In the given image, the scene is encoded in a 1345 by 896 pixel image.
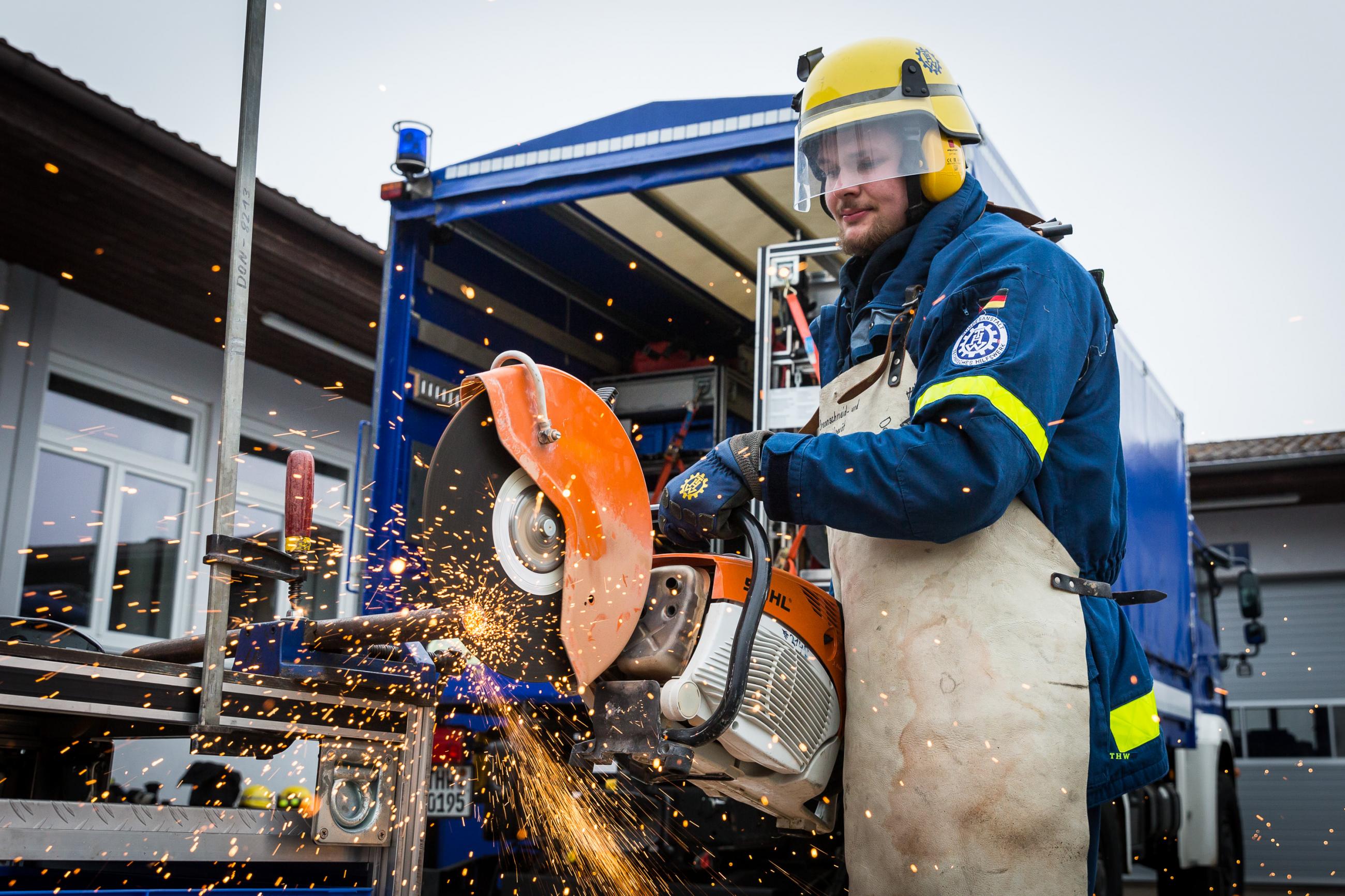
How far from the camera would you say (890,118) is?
2.70 meters

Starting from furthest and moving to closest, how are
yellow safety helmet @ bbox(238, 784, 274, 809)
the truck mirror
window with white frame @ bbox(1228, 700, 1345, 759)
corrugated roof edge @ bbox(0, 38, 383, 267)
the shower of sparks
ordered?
window with white frame @ bbox(1228, 700, 1345, 759) → the truck mirror → yellow safety helmet @ bbox(238, 784, 274, 809) → corrugated roof edge @ bbox(0, 38, 383, 267) → the shower of sparks

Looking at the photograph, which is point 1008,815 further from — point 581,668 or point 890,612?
point 581,668

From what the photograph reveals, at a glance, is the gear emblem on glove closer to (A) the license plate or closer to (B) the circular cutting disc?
(B) the circular cutting disc

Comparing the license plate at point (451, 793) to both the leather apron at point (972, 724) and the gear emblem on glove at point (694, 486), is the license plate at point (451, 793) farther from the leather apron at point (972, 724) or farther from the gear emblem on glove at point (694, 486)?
the gear emblem on glove at point (694, 486)

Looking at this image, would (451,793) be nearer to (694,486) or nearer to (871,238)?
(694,486)

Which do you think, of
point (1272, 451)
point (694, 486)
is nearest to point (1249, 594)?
point (1272, 451)

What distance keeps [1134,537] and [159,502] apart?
7.64 m

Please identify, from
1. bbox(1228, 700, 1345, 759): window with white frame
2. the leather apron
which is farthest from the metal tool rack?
bbox(1228, 700, 1345, 759): window with white frame

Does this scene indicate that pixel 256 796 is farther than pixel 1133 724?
Yes

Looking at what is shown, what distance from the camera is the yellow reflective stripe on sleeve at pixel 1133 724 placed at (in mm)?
2371

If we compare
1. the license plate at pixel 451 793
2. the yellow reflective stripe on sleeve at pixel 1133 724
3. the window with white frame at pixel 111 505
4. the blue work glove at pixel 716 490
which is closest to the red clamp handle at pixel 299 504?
the blue work glove at pixel 716 490

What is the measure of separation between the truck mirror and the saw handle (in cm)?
823

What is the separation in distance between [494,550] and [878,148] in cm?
129

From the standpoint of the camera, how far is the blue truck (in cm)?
476
